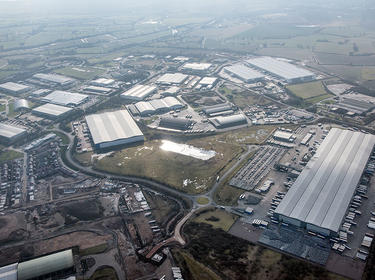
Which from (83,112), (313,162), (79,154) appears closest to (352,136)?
(313,162)

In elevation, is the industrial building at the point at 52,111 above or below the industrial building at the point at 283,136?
above

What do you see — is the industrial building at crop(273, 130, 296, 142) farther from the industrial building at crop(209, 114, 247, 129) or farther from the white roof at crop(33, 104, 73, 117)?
the white roof at crop(33, 104, 73, 117)

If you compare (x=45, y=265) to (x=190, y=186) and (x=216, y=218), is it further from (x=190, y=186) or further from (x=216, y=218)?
(x=190, y=186)

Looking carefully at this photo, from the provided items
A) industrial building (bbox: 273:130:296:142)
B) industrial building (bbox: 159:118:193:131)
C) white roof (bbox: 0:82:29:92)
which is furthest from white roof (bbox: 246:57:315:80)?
white roof (bbox: 0:82:29:92)

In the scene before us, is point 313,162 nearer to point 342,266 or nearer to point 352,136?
point 352,136

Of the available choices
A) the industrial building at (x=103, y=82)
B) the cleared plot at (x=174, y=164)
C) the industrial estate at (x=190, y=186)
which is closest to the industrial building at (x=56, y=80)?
the industrial building at (x=103, y=82)

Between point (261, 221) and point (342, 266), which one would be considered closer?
point (342, 266)

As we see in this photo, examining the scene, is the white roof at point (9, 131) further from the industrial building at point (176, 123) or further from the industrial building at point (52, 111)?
the industrial building at point (176, 123)
